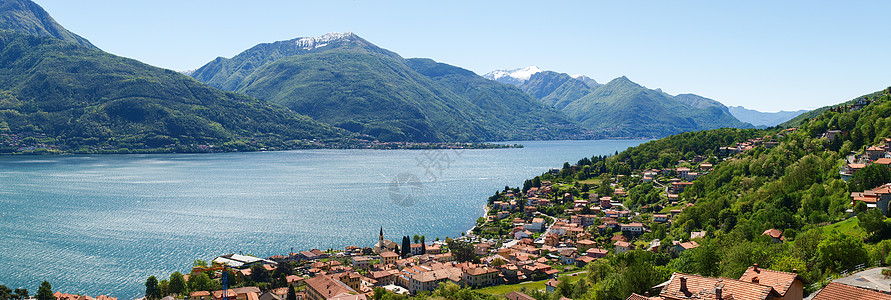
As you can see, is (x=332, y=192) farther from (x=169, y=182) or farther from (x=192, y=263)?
(x=192, y=263)

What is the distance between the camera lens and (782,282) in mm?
13352

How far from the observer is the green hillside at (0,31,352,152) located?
15288 cm

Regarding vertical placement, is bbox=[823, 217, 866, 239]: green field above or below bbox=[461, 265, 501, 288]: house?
above

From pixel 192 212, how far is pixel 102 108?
401ft

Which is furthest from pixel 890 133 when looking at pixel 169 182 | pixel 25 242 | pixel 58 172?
pixel 58 172

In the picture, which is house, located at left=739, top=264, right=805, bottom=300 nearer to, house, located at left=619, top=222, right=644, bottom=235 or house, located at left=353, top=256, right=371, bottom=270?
house, located at left=353, top=256, right=371, bottom=270

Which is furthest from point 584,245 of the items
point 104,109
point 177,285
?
point 104,109

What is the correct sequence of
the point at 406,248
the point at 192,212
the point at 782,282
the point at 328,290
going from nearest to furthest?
1. the point at 782,282
2. the point at 328,290
3. the point at 406,248
4. the point at 192,212

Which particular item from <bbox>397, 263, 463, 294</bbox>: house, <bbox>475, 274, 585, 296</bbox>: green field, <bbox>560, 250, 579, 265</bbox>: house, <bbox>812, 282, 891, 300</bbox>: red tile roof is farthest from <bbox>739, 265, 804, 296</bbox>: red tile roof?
<bbox>560, 250, 579, 265</bbox>: house

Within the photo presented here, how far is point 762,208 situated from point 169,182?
81019 millimetres

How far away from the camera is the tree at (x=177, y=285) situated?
33.2m

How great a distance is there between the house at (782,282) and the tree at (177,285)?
97.5ft

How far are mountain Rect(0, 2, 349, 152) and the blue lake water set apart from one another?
3926 cm

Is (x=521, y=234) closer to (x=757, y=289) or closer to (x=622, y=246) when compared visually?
(x=622, y=246)
